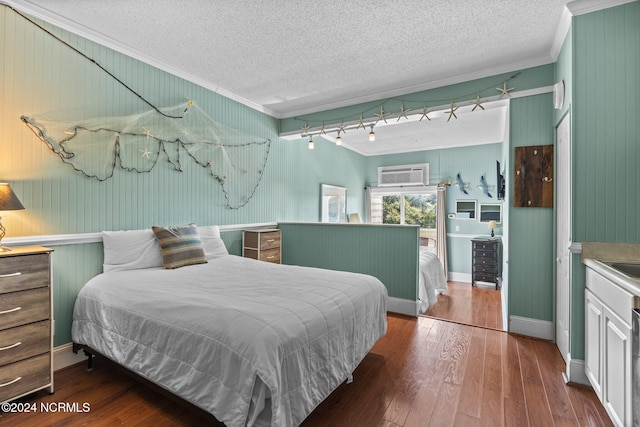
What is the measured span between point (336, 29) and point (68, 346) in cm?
344

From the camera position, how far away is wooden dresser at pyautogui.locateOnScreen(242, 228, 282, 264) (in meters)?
3.94

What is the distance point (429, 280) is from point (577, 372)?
1877 mm

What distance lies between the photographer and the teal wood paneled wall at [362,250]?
368 centimetres

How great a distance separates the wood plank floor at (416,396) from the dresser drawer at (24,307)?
1.83ft

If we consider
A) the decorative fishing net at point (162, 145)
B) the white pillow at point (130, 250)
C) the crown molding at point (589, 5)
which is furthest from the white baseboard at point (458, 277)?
the white pillow at point (130, 250)

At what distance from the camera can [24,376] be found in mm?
1936

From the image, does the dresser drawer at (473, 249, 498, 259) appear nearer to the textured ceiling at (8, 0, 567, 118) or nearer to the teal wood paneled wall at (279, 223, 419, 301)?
the teal wood paneled wall at (279, 223, 419, 301)

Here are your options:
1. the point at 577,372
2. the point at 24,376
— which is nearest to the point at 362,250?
the point at 577,372

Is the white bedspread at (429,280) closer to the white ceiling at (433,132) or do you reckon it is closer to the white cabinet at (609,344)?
the white cabinet at (609,344)

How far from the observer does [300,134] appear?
4602mm

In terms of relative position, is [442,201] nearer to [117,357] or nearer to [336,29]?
[336,29]

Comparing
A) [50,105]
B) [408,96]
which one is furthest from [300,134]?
[50,105]

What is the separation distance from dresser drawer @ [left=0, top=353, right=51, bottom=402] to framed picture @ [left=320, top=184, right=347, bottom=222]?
4.29 meters

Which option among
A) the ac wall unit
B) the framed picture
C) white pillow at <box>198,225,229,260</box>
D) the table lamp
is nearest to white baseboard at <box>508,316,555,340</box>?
white pillow at <box>198,225,229,260</box>
